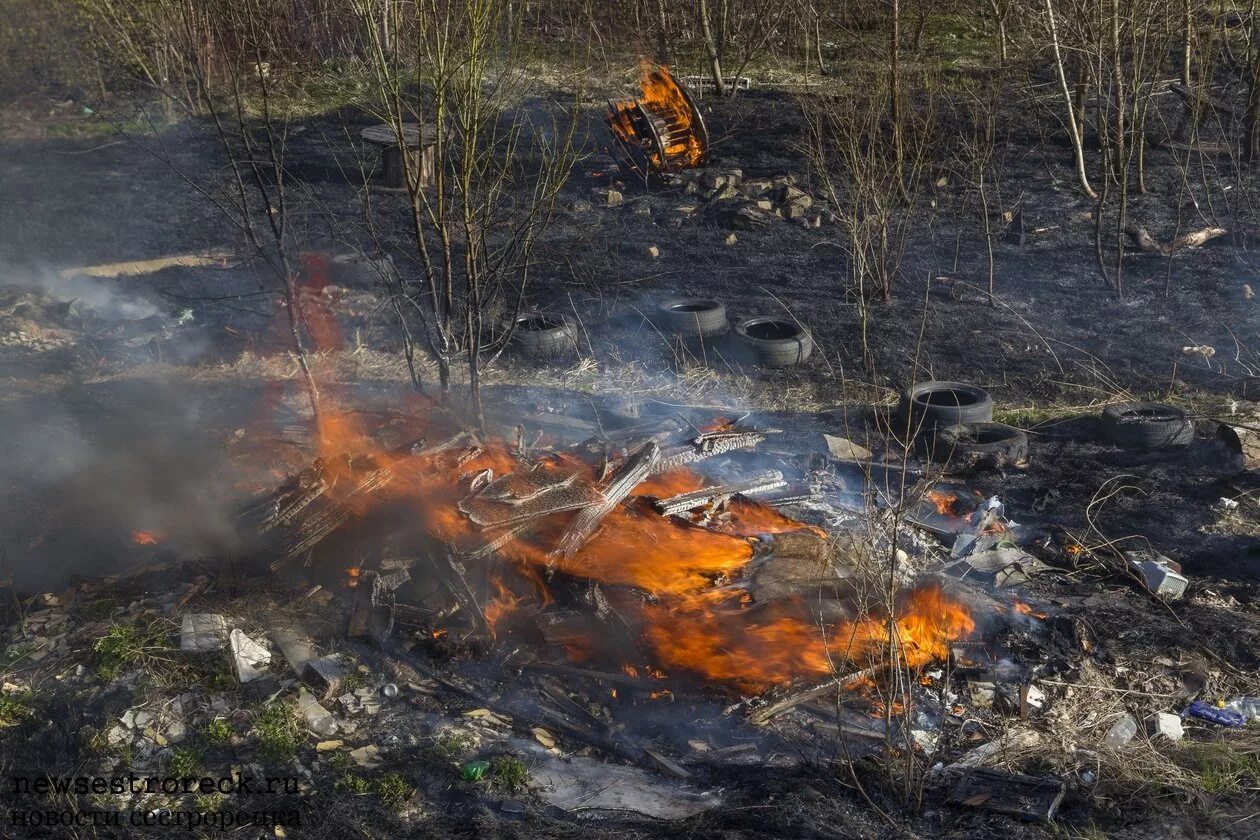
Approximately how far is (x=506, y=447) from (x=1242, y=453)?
5649 millimetres

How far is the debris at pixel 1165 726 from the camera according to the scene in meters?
5.02

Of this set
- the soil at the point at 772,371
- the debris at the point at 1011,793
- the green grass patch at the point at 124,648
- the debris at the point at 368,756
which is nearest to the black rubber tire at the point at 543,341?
the soil at the point at 772,371

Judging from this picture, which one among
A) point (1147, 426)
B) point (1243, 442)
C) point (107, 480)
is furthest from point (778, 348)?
point (107, 480)

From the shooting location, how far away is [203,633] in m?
5.67

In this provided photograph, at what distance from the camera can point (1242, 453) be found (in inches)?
293

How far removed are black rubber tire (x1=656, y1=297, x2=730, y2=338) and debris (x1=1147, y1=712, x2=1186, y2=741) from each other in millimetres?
5593

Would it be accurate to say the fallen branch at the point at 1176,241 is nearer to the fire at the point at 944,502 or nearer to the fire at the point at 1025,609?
the fire at the point at 944,502

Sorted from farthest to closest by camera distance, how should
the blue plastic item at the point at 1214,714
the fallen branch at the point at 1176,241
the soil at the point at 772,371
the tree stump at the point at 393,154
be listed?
1. the tree stump at the point at 393,154
2. the fallen branch at the point at 1176,241
3. the soil at the point at 772,371
4. the blue plastic item at the point at 1214,714

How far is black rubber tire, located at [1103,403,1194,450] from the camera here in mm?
7812

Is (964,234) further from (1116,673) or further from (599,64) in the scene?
(599,64)

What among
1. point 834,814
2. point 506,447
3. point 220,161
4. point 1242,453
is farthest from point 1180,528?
point 220,161

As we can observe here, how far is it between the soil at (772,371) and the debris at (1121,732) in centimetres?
59

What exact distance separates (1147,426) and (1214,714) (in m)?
3.22

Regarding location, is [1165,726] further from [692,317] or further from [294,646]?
[692,317]
